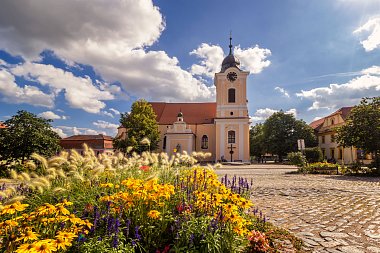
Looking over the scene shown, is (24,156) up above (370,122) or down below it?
below

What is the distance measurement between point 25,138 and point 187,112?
3298 cm

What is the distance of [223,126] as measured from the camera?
3803 centimetres

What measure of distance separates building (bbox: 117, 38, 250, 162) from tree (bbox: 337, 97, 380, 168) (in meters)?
18.8

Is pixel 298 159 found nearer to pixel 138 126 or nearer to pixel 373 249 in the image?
pixel 373 249

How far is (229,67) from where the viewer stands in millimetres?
39969

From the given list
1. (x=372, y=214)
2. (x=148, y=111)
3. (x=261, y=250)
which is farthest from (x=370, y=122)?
(x=148, y=111)

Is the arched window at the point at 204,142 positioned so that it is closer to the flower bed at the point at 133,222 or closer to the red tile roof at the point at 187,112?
the red tile roof at the point at 187,112

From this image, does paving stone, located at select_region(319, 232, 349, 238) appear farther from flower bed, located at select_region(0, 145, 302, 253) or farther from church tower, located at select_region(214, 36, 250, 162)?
church tower, located at select_region(214, 36, 250, 162)

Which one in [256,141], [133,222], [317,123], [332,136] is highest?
[317,123]

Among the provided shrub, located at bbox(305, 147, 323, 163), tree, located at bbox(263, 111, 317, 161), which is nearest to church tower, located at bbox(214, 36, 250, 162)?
tree, located at bbox(263, 111, 317, 161)

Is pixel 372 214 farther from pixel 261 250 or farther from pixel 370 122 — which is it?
pixel 370 122

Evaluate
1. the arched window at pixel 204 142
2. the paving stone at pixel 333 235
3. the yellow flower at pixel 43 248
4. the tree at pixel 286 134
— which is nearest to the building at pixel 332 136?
the tree at pixel 286 134

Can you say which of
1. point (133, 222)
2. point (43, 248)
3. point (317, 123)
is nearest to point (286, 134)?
point (317, 123)

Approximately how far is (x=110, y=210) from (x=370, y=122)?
20339 millimetres
